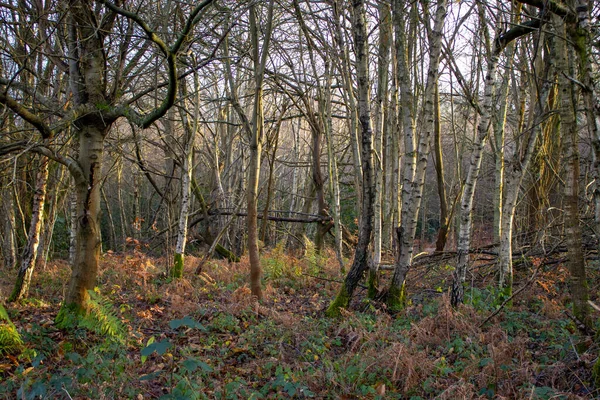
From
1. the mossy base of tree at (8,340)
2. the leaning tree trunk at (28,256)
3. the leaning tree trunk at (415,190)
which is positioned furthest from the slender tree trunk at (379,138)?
the leaning tree trunk at (28,256)

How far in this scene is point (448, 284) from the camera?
6855mm

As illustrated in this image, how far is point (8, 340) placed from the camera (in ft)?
14.4

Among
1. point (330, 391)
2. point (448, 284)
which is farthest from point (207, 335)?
point (448, 284)

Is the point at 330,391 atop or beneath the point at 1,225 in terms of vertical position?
beneath

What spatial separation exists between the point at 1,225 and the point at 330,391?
1139cm

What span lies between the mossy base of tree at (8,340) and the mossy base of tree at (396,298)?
4.54 m

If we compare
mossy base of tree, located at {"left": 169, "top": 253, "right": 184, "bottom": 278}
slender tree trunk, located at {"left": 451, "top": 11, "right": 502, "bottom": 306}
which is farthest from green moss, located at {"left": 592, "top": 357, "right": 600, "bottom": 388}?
mossy base of tree, located at {"left": 169, "top": 253, "right": 184, "bottom": 278}

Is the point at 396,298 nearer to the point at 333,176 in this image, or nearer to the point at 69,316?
the point at 333,176

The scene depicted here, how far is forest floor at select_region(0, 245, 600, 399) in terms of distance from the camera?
11.3 ft

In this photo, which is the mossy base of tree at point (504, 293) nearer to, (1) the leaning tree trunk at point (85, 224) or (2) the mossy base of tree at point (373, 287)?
(2) the mossy base of tree at point (373, 287)

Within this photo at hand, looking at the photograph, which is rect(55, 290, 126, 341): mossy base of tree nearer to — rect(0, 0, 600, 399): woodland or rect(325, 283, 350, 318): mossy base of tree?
rect(0, 0, 600, 399): woodland

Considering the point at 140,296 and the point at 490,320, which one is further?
the point at 140,296

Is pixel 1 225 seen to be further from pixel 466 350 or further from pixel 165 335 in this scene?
pixel 466 350

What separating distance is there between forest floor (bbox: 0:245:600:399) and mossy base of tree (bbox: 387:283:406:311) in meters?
0.14
